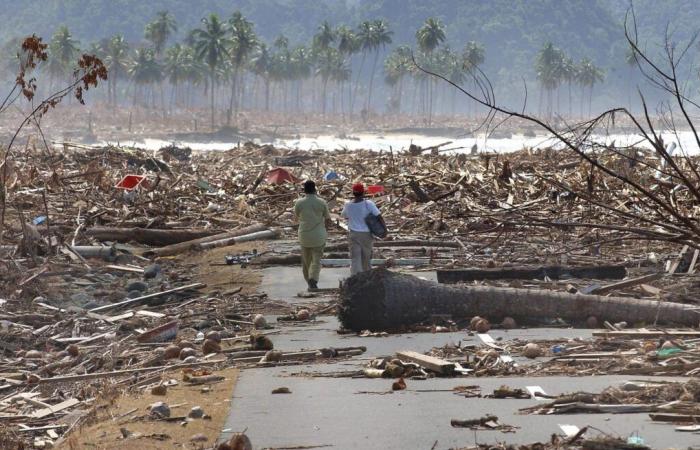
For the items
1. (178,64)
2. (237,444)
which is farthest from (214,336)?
(178,64)

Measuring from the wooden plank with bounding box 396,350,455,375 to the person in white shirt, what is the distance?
192 inches

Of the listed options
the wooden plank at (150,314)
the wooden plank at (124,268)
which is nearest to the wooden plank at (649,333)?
the wooden plank at (150,314)

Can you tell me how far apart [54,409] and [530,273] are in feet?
26.5

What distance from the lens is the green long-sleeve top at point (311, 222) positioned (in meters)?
17.2

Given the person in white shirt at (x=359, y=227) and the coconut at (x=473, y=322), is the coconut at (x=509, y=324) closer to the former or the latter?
the coconut at (x=473, y=322)

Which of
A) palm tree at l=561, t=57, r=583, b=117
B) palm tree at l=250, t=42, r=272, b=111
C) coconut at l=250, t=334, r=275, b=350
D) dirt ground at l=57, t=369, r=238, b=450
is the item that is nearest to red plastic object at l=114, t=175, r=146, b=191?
coconut at l=250, t=334, r=275, b=350

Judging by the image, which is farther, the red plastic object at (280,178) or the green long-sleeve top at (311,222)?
the red plastic object at (280,178)

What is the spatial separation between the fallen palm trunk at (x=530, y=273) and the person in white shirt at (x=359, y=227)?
1557 mm

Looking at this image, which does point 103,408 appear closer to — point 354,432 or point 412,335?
point 354,432

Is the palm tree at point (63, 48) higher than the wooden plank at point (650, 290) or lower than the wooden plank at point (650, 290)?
higher

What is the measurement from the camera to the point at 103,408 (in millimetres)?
10281

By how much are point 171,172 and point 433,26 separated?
118 m

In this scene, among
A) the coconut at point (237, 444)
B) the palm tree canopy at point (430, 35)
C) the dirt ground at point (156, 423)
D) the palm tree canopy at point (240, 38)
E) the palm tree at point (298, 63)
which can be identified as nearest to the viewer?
the coconut at point (237, 444)

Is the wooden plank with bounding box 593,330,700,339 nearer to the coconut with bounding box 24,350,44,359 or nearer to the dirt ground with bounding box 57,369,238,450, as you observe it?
the dirt ground with bounding box 57,369,238,450
